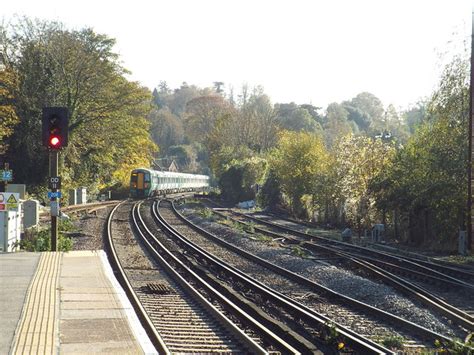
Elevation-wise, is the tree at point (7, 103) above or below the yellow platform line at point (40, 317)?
above

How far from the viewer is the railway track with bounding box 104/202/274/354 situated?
8.48m

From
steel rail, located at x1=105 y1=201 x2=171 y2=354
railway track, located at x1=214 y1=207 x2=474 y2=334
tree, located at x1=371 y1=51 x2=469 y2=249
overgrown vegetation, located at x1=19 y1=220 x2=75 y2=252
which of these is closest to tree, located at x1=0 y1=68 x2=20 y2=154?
overgrown vegetation, located at x1=19 y1=220 x2=75 y2=252

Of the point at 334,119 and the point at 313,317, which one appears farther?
the point at 334,119

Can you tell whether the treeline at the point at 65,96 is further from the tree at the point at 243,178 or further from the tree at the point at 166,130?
the tree at the point at 166,130

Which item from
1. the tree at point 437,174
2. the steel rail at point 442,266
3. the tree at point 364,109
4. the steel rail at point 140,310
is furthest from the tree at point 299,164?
the tree at point 364,109

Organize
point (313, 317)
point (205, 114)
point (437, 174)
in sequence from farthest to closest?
point (205, 114) → point (437, 174) → point (313, 317)

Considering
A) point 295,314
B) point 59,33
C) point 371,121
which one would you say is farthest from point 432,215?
point 371,121

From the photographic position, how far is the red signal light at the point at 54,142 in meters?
14.9

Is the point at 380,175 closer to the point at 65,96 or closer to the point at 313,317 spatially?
the point at 313,317

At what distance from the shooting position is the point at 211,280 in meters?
14.2

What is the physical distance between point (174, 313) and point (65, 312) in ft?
7.36

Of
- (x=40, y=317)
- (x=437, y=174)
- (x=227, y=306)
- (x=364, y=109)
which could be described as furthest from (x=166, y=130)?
(x=40, y=317)

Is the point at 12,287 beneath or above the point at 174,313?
above

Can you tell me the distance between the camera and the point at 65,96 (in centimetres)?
4322
